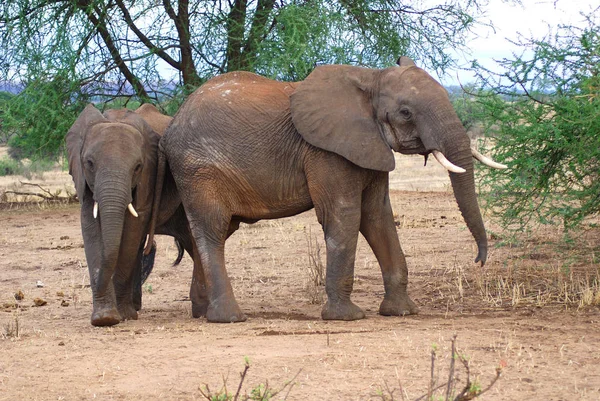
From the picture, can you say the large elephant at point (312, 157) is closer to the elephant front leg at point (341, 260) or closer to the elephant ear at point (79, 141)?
the elephant front leg at point (341, 260)

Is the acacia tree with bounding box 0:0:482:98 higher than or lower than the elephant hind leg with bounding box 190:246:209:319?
higher

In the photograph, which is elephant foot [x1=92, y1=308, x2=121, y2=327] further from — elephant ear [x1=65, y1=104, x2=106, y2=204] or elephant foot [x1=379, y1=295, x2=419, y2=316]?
elephant foot [x1=379, y1=295, x2=419, y2=316]

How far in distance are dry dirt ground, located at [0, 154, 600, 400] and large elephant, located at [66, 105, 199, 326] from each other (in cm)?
35

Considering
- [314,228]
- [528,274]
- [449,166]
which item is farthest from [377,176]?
[314,228]

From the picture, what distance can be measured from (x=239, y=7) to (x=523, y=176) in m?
7.90

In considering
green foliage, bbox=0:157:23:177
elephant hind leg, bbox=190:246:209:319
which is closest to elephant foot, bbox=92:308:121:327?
elephant hind leg, bbox=190:246:209:319

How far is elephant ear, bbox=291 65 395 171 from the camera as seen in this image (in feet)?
26.0

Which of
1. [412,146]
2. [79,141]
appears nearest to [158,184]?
[79,141]

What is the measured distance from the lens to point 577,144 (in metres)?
8.61

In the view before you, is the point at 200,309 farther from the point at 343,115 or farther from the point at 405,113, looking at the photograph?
the point at 405,113

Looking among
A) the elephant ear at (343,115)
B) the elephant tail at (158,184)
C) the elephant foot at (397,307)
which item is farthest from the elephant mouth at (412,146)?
the elephant tail at (158,184)

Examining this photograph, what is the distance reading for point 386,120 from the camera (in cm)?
800

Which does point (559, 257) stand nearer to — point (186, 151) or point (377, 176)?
point (377, 176)

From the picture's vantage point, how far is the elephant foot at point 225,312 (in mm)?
8266
